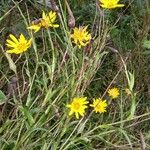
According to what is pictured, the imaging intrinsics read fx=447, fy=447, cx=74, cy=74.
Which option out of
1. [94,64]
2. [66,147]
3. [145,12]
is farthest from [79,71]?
[145,12]

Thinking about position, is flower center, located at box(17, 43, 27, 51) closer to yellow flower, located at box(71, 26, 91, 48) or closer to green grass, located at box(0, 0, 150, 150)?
green grass, located at box(0, 0, 150, 150)

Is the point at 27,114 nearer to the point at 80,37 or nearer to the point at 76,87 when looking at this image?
the point at 76,87

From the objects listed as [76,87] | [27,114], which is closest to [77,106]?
[76,87]

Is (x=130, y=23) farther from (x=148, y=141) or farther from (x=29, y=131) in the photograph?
(x=29, y=131)

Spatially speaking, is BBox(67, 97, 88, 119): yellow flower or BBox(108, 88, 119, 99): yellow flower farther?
BBox(108, 88, 119, 99): yellow flower

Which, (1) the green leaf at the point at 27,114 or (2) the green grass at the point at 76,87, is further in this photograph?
(2) the green grass at the point at 76,87

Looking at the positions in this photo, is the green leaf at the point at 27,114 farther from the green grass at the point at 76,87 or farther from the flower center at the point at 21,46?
the flower center at the point at 21,46

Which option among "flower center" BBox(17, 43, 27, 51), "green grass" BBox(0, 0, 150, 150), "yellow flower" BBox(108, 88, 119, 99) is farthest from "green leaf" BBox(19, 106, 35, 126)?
"yellow flower" BBox(108, 88, 119, 99)

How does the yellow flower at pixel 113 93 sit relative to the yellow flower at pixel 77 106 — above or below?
below

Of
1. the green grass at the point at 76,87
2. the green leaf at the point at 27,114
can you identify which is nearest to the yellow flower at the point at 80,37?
the green grass at the point at 76,87
